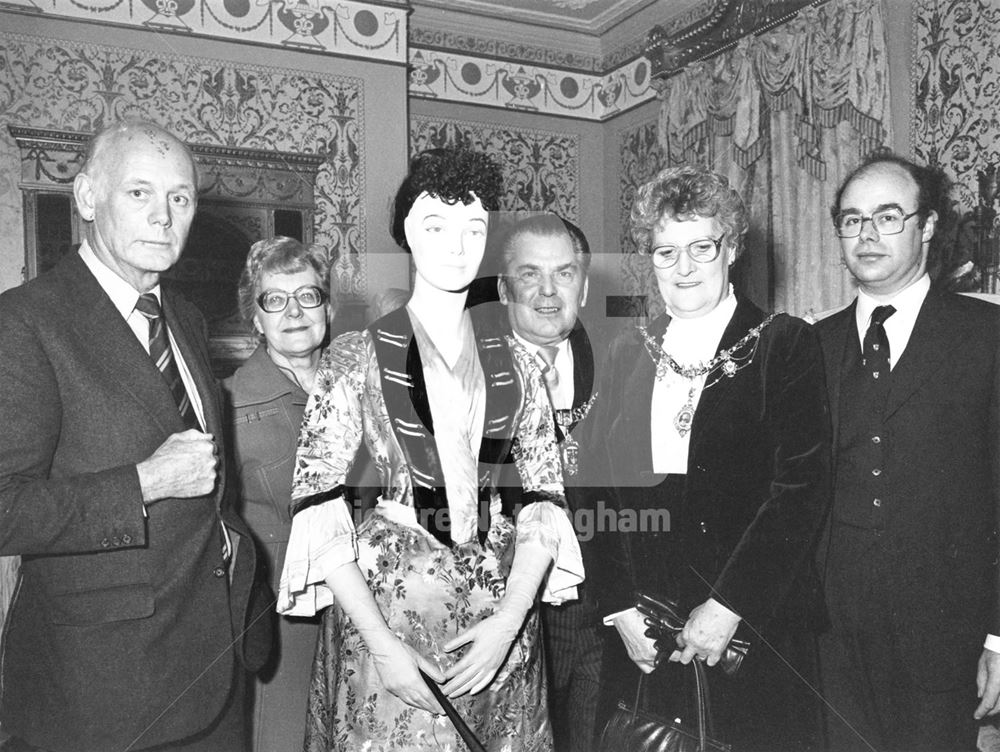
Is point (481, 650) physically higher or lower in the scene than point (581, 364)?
lower

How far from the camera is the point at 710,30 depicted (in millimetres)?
3555

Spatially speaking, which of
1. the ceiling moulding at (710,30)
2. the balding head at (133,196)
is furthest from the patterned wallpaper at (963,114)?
the balding head at (133,196)

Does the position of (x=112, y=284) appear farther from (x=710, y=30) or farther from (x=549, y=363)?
(x=710, y=30)

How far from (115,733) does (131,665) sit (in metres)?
0.09

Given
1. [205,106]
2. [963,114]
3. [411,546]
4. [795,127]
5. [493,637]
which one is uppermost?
[205,106]

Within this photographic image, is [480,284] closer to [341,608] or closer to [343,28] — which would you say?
[341,608]

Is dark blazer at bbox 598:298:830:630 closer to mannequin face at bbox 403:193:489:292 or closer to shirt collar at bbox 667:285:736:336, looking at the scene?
shirt collar at bbox 667:285:736:336

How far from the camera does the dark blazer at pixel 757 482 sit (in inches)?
55.3

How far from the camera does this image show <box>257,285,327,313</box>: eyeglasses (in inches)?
67.8

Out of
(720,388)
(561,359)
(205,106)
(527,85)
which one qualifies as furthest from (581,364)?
(527,85)

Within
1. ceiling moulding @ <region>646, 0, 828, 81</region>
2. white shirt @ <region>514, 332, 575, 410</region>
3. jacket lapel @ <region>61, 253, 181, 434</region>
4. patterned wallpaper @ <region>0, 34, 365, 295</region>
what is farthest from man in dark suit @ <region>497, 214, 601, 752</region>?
ceiling moulding @ <region>646, 0, 828, 81</region>

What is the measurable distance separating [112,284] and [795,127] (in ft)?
9.15

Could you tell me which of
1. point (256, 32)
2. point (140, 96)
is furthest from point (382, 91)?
point (140, 96)

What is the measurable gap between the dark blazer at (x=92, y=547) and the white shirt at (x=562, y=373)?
0.73 metres
